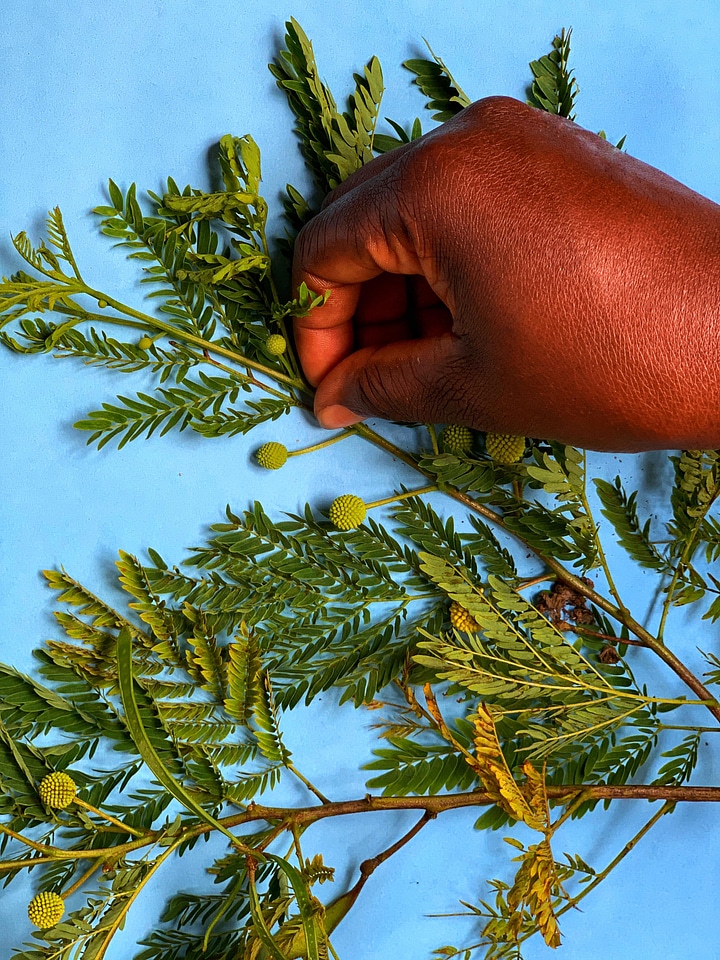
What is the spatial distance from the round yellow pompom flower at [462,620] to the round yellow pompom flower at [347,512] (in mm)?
170

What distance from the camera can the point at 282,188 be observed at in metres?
1.07

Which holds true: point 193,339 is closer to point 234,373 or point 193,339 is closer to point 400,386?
point 234,373

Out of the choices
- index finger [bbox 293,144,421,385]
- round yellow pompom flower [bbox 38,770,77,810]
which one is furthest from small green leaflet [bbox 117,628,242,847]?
index finger [bbox 293,144,421,385]

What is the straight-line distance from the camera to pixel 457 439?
3.55ft

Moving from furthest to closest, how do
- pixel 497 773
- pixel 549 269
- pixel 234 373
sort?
A: 1. pixel 234 373
2. pixel 497 773
3. pixel 549 269

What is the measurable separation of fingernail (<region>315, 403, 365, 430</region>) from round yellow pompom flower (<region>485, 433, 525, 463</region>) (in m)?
0.17

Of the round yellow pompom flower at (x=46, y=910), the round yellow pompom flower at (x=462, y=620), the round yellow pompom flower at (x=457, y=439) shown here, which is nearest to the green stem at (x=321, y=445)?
the round yellow pompom flower at (x=457, y=439)

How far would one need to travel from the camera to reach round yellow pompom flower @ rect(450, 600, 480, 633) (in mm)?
1077

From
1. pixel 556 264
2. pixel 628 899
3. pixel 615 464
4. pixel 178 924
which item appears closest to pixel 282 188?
pixel 556 264

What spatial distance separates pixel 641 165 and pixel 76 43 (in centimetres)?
67

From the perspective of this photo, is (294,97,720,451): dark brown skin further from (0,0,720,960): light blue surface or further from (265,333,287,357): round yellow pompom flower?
(0,0,720,960): light blue surface

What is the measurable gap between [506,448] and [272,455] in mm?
294

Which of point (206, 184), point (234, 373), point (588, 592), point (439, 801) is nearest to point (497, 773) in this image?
point (439, 801)

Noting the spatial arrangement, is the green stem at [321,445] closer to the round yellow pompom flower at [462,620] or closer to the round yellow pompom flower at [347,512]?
the round yellow pompom flower at [347,512]
